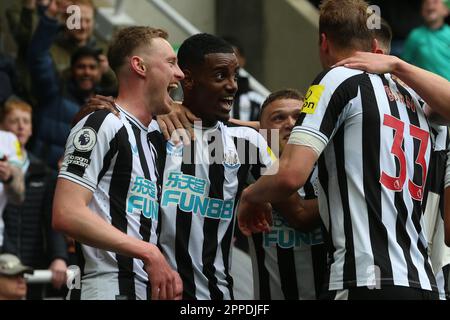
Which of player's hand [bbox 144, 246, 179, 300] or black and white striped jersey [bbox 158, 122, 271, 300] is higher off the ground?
black and white striped jersey [bbox 158, 122, 271, 300]

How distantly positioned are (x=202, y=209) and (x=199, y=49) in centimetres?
90

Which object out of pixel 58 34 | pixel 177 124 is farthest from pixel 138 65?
pixel 58 34

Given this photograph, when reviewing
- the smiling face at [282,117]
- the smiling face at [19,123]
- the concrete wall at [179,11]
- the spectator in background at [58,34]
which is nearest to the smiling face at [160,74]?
the smiling face at [282,117]

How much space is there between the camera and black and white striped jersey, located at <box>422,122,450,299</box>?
547 centimetres

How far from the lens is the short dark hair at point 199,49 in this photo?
6.14 metres

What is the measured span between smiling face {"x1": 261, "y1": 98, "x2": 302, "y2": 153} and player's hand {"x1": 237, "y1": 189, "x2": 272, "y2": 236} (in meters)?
1.00

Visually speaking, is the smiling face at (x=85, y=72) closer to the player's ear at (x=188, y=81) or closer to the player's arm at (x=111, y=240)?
the player's ear at (x=188, y=81)

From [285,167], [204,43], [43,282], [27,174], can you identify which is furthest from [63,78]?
[285,167]

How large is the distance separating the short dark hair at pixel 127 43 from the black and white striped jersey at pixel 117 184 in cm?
33

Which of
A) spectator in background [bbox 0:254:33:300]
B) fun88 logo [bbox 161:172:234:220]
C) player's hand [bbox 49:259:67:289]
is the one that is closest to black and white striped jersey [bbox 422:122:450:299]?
fun88 logo [bbox 161:172:234:220]

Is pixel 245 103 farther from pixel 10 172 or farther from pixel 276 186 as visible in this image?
pixel 276 186

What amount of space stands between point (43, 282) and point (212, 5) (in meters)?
5.47

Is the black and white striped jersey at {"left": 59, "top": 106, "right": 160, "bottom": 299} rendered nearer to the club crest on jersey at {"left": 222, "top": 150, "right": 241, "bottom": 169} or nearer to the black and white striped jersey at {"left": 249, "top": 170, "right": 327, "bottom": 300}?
the club crest on jersey at {"left": 222, "top": 150, "right": 241, "bottom": 169}

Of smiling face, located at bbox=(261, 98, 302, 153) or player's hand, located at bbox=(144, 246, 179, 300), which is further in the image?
smiling face, located at bbox=(261, 98, 302, 153)
